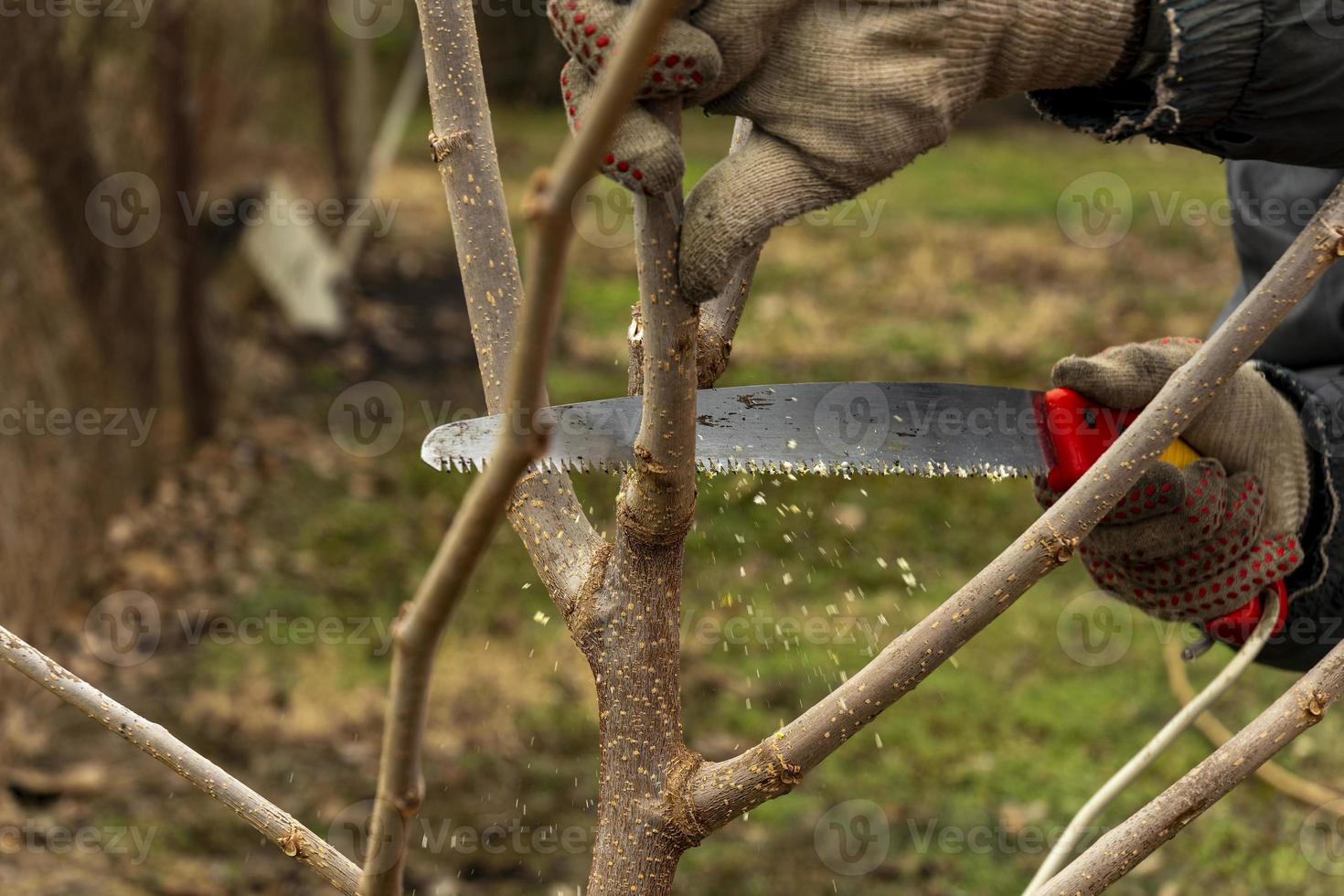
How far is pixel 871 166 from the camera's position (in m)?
1.20

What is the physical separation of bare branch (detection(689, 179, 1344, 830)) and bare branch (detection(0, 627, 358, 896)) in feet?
1.65

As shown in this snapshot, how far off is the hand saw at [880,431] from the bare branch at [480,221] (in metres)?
0.07

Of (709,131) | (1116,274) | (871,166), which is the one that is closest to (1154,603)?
(871,166)

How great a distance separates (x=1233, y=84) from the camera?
4.36ft

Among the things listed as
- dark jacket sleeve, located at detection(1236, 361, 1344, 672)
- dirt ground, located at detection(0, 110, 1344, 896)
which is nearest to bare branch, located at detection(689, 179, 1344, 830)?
dark jacket sleeve, located at detection(1236, 361, 1344, 672)

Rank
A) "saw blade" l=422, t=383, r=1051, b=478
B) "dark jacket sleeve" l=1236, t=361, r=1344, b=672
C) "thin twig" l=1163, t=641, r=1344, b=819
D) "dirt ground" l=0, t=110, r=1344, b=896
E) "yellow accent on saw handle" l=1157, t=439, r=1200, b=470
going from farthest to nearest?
"thin twig" l=1163, t=641, r=1344, b=819
"dirt ground" l=0, t=110, r=1344, b=896
"dark jacket sleeve" l=1236, t=361, r=1344, b=672
"yellow accent on saw handle" l=1157, t=439, r=1200, b=470
"saw blade" l=422, t=383, r=1051, b=478

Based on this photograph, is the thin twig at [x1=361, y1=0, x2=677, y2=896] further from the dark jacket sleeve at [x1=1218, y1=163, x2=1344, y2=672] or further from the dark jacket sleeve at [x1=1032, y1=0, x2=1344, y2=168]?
the dark jacket sleeve at [x1=1218, y1=163, x2=1344, y2=672]

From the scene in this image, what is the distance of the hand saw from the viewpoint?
161cm

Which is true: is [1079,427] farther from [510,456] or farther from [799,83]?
[510,456]

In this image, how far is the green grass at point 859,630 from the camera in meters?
3.82

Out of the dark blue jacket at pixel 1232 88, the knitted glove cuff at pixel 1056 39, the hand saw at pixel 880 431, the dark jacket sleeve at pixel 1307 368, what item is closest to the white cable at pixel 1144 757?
the dark jacket sleeve at pixel 1307 368

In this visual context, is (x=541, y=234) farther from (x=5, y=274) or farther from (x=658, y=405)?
(x=5, y=274)

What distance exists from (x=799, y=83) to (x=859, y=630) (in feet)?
12.5

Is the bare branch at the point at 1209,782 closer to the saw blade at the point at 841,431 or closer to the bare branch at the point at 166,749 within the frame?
the saw blade at the point at 841,431
